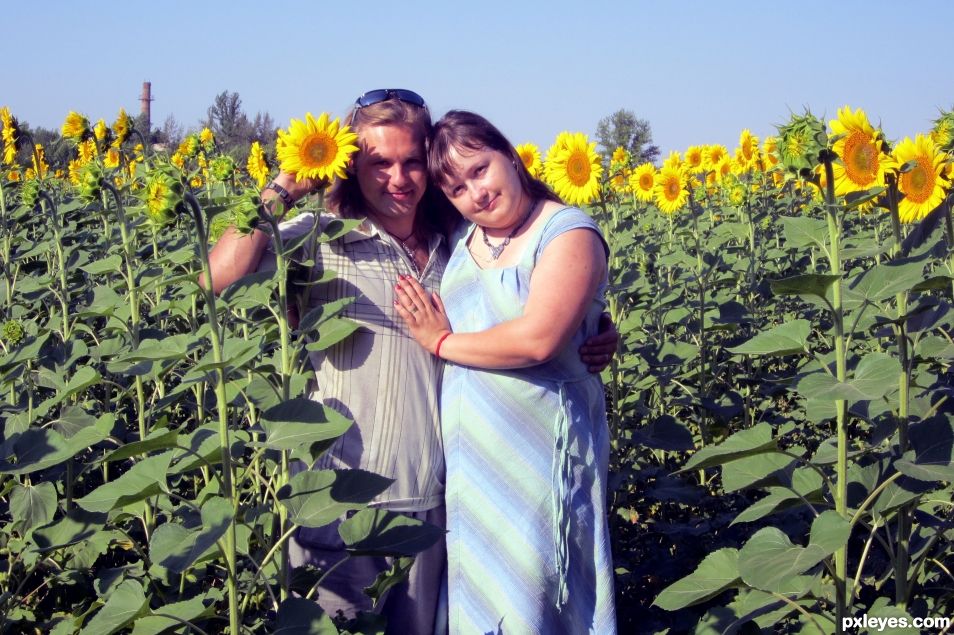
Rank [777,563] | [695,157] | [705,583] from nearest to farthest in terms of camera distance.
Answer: [777,563] < [705,583] < [695,157]

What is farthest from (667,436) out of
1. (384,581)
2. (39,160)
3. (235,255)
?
(39,160)

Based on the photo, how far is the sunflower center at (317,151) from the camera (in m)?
2.46

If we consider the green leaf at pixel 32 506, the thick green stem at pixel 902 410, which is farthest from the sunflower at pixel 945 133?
the green leaf at pixel 32 506

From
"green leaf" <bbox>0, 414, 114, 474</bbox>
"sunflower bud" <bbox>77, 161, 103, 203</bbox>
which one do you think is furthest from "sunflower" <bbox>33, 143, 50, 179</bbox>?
"green leaf" <bbox>0, 414, 114, 474</bbox>

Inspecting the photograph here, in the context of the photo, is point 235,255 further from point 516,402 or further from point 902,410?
point 902,410

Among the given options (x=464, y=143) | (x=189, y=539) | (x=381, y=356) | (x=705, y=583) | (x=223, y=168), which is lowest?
(x=705, y=583)

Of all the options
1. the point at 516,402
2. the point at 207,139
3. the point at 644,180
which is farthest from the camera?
the point at 644,180

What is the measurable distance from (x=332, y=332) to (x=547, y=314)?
1.54ft

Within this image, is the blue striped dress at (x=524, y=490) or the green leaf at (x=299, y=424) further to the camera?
the blue striped dress at (x=524, y=490)

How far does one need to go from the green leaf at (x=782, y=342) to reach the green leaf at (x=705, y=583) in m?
0.43

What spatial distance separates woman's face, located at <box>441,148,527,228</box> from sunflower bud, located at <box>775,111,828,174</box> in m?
0.64

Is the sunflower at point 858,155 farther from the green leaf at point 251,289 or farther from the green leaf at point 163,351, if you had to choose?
the green leaf at point 163,351

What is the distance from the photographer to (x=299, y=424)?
1.83 m

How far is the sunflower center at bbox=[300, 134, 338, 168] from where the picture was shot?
8.05 feet
